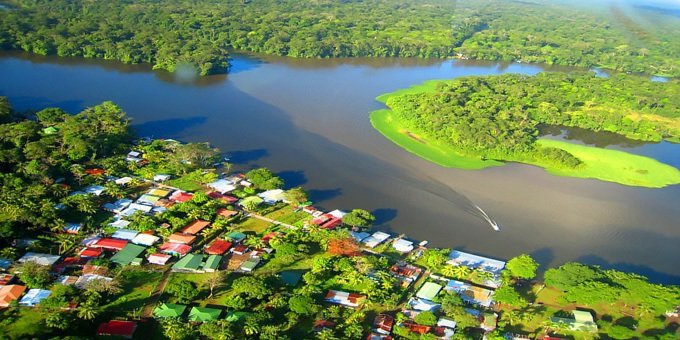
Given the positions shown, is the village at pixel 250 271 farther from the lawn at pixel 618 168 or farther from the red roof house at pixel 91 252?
the lawn at pixel 618 168

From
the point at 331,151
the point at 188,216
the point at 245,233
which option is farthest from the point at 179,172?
the point at 331,151

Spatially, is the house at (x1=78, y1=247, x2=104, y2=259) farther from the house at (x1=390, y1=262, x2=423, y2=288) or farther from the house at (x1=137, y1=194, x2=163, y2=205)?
the house at (x1=390, y1=262, x2=423, y2=288)

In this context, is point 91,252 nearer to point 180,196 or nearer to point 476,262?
point 180,196

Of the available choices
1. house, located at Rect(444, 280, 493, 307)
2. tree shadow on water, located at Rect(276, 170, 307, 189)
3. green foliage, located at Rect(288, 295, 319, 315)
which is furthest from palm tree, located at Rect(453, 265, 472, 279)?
tree shadow on water, located at Rect(276, 170, 307, 189)

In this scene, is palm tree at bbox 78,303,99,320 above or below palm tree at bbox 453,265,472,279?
above

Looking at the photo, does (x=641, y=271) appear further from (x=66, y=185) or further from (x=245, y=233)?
(x=66, y=185)

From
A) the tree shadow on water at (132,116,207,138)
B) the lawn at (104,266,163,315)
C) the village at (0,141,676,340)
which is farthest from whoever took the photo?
the tree shadow on water at (132,116,207,138)

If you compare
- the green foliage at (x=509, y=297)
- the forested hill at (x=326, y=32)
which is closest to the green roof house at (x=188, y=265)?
the green foliage at (x=509, y=297)
